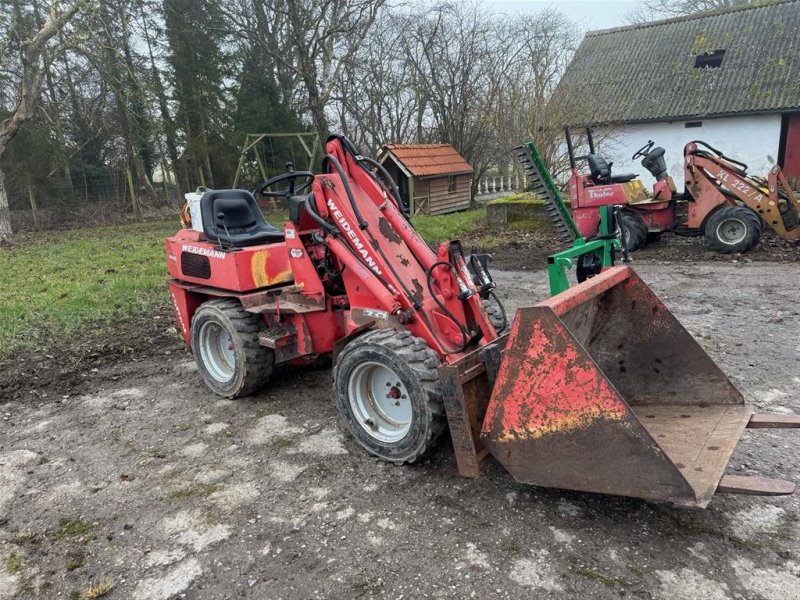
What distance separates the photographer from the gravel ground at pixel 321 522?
2.40m

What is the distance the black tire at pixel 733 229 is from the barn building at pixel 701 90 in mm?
6597

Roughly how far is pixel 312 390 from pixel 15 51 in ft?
49.8

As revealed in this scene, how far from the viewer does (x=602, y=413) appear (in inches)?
96.4

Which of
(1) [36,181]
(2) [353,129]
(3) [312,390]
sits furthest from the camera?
(2) [353,129]

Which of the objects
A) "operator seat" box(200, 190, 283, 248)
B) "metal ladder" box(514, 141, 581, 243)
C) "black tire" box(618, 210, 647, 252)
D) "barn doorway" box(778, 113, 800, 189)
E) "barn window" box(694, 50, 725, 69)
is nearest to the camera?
"operator seat" box(200, 190, 283, 248)

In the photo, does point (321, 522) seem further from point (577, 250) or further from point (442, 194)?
point (442, 194)

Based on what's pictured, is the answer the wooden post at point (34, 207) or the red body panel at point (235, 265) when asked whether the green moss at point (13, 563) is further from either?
the wooden post at point (34, 207)

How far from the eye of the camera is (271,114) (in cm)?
2111

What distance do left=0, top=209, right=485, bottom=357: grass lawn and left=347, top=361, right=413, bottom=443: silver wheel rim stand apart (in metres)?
3.98

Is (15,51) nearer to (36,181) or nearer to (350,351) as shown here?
(36,181)

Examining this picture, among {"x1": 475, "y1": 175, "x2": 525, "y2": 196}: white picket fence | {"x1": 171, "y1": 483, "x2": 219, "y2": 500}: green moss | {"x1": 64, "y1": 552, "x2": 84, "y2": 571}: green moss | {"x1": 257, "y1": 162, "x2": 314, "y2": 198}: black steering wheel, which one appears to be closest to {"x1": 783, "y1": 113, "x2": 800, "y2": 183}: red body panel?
{"x1": 475, "y1": 175, "x2": 525, "y2": 196}: white picket fence

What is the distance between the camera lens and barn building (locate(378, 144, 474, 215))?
17438 mm

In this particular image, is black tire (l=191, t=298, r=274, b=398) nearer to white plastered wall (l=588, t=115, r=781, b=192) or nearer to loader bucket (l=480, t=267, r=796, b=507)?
loader bucket (l=480, t=267, r=796, b=507)

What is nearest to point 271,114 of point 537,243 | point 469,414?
point 537,243
